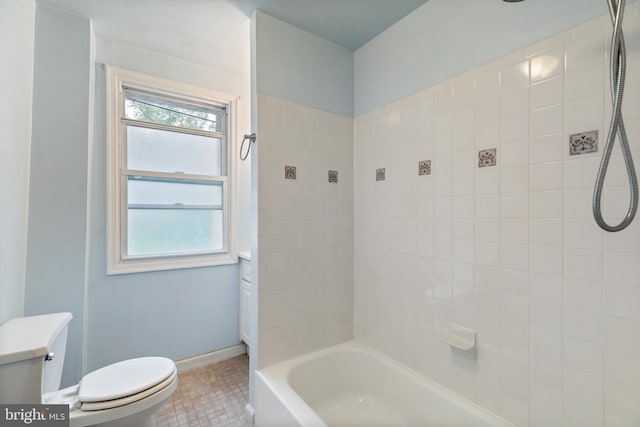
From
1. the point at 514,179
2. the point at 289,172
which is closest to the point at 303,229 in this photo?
the point at 289,172

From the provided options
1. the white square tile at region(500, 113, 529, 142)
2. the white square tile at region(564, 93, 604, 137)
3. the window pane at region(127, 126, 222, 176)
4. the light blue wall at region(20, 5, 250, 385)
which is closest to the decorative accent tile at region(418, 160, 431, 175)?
the white square tile at region(500, 113, 529, 142)

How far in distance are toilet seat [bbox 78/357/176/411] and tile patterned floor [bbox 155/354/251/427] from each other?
52cm

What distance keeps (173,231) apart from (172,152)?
65 centimetres

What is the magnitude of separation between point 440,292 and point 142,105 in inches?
98.1

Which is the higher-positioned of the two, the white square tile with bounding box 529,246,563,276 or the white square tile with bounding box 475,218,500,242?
the white square tile with bounding box 475,218,500,242

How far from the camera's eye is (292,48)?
1.72m

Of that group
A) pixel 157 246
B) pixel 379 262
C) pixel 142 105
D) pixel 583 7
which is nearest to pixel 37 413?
pixel 157 246

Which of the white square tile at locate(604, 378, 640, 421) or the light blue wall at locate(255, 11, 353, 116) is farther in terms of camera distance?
the light blue wall at locate(255, 11, 353, 116)

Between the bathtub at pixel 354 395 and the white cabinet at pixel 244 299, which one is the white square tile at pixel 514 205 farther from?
the white cabinet at pixel 244 299

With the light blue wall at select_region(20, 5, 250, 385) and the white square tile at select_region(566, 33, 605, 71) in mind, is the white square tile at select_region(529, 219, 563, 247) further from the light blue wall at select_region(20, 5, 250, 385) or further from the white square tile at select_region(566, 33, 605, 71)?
the light blue wall at select_region(20, 5, 250, 385)

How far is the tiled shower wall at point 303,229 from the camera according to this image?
1616 millimetres

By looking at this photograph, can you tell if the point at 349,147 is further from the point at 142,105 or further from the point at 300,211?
the point at 142,105

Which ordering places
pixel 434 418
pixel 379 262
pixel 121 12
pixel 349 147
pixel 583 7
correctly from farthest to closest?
pixel 349 147
pixel 379 262
pixel 121 12
pixel 434 418
pixel 583 7

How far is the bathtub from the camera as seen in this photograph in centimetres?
127
